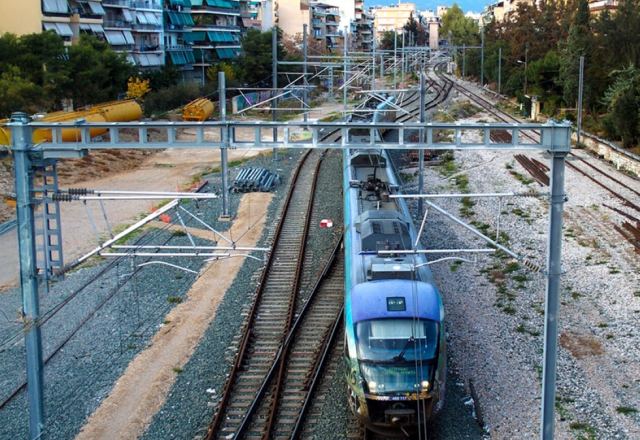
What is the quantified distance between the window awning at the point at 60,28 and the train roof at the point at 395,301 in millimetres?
41308

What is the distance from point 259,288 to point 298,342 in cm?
294

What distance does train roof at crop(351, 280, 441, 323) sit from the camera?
11617 mm

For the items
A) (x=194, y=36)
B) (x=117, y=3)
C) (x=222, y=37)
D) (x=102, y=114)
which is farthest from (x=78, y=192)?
(x=222, y=37)

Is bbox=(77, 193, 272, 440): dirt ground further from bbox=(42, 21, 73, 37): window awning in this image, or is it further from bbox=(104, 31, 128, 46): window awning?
bbox=(104, 31, 128, 46): window awning

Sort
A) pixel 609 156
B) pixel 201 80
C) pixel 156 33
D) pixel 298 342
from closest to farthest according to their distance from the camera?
1. pixel 298 342
2. pixel 609 156
3. pixel 156 33
4. pixel 201 80

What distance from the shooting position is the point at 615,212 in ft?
82.4

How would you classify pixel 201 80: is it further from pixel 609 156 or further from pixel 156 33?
pixel 609 156

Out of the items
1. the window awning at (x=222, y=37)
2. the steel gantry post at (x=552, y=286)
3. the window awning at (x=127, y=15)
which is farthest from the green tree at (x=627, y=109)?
the window awning at (x=222, y=37)

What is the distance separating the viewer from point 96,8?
180ft

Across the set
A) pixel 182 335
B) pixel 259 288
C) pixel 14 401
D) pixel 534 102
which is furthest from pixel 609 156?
pixel 14 401

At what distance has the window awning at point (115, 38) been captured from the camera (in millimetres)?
57550

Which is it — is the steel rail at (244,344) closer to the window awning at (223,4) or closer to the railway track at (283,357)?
the railway track at (283,357)

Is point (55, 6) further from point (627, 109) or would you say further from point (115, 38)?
point (627, 109)

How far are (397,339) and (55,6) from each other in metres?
43.6
